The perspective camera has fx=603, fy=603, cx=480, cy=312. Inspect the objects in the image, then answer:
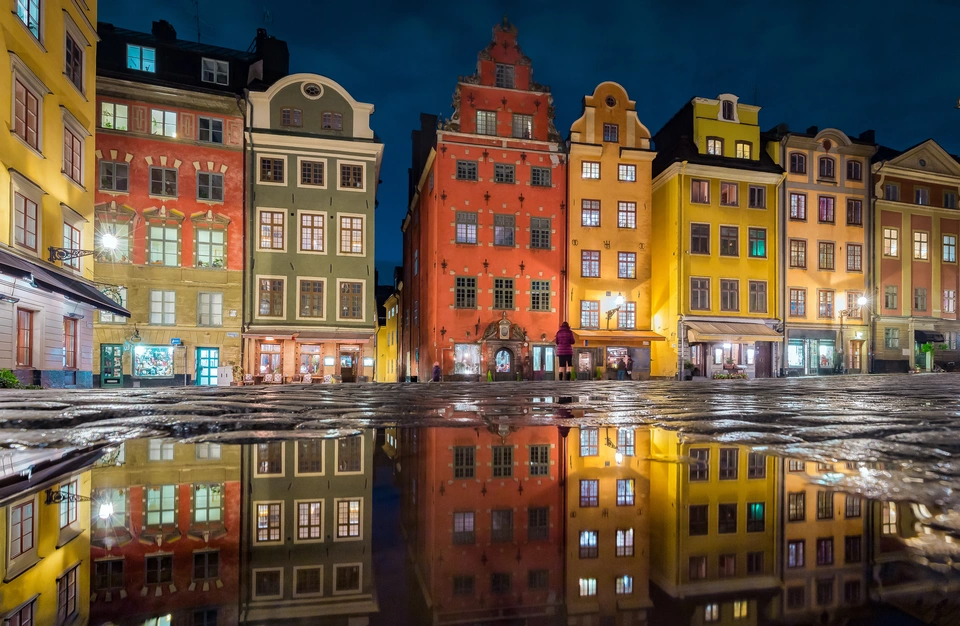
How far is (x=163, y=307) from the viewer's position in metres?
28.0

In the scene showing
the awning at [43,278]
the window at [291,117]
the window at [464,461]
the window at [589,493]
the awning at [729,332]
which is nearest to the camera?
the window at [589,493]

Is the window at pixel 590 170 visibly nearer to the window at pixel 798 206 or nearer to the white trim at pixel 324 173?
the window at pixel 798 206

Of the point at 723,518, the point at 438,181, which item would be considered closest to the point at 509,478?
the point at 723,518

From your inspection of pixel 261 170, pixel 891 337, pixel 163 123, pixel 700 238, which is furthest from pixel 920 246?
pixel 163 123

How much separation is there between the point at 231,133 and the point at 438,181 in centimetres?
1042

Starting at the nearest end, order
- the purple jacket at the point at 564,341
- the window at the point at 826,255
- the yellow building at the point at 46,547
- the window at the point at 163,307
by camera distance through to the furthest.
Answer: the yellow building at the point at 46,547 → the purple jacket at the point at 564,341 → the window at the point at 163,307 → the window at the point at 826,255

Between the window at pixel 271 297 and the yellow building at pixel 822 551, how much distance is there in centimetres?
2951

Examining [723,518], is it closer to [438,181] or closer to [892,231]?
[438,181]

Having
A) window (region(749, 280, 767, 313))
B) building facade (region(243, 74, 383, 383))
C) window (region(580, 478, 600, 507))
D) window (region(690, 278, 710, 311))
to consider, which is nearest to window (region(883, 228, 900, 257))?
window (region(749, 280, 767, 313))

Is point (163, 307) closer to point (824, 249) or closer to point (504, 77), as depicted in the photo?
point (504, 77)

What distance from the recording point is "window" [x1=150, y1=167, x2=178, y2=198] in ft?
92.9

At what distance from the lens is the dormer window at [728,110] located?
36250mm

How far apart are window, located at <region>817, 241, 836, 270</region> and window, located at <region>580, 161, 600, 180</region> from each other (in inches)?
597

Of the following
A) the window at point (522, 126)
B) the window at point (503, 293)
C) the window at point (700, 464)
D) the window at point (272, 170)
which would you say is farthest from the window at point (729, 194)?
the window at point (700, 464)
